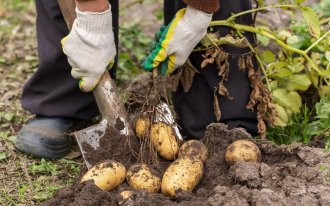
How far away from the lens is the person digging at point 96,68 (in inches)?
96.4

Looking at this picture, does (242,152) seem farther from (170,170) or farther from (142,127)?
(142,127)

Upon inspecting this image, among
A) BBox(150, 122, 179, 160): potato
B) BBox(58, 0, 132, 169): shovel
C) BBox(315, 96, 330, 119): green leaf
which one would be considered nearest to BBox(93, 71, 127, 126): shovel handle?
BBox(58, 0, 132, 169): shovel

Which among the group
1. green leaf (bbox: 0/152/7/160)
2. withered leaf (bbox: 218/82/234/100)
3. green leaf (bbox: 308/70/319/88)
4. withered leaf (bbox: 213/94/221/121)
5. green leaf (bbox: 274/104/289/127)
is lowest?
green leaf (bbox: 0/152/7/160)

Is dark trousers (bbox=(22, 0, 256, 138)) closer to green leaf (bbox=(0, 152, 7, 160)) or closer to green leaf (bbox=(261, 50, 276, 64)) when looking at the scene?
green leaf (bbox=(261, 50, 276, 64))

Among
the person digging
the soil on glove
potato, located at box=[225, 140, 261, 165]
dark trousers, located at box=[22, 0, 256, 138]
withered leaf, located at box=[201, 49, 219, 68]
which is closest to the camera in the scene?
the soil on glove

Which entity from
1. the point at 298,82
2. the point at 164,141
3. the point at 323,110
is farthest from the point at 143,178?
the point at 298,82

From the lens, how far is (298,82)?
116 inches

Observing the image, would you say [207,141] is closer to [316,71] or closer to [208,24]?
[208,24]

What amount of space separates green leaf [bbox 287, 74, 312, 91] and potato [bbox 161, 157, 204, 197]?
2.84 ft

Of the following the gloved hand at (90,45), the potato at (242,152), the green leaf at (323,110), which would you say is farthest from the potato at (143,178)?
the green leaf at (323,110)

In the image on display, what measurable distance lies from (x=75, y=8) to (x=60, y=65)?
486mm

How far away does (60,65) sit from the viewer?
293cm

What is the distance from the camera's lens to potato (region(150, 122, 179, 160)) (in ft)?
8.14

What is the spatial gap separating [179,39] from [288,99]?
0.70 metres
